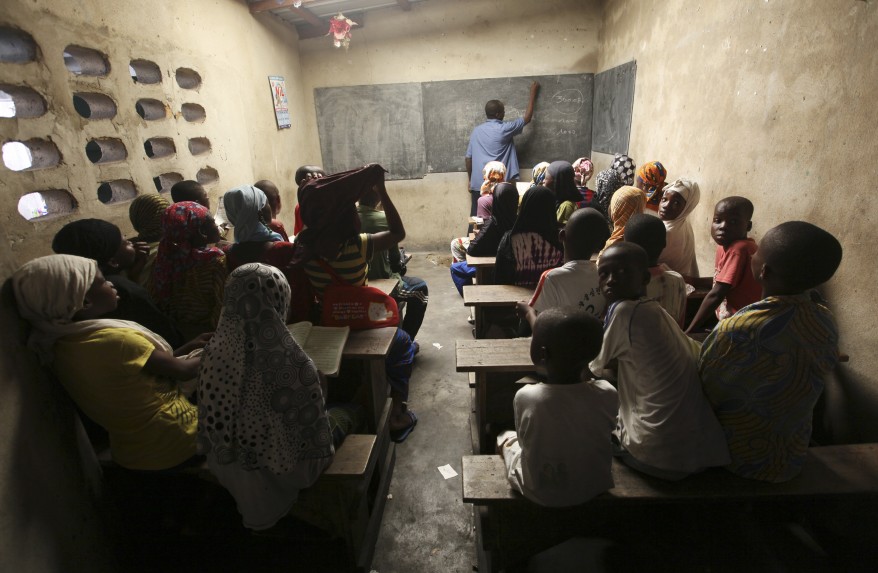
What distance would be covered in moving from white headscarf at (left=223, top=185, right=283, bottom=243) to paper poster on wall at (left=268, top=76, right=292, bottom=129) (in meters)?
3.70

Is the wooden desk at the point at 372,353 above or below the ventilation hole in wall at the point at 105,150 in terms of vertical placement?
below

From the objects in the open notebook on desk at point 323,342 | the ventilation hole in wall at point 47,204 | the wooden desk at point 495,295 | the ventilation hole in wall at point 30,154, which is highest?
the ventilation hole in wall at point 30,154

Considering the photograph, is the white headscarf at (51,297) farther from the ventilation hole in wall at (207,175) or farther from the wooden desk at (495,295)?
the ventilation hole in wall at (207,175)

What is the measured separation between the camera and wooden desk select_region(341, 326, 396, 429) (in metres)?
1.99

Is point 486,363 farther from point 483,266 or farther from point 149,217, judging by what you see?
point 149,217

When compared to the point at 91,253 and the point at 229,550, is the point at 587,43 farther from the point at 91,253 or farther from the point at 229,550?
the point at 229,550

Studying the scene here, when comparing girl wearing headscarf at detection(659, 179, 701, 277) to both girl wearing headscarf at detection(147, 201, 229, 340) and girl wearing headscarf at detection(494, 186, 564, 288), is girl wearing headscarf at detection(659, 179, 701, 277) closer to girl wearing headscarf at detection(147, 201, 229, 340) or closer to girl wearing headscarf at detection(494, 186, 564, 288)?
girl wearing headscarf at detection(494, 186, 564, 288)

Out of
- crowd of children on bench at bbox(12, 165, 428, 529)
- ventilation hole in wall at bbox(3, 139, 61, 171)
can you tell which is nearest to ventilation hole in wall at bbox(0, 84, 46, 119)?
ventilation hole in wall at bbox(3, 139, 61, 171)

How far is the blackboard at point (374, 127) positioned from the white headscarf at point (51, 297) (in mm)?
5630

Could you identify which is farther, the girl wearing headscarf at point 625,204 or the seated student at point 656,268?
the girl wearing headscarf at point 625,204

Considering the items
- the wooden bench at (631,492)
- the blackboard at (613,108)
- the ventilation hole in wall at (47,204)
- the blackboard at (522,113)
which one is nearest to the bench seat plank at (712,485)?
the wooden bench at (631,492)

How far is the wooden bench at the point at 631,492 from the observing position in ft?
4.73

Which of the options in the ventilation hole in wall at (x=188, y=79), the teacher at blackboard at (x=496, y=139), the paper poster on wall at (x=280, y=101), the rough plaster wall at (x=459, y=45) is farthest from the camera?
the teacher at blackboard at (x=496, y=139)

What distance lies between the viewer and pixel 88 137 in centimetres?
272
